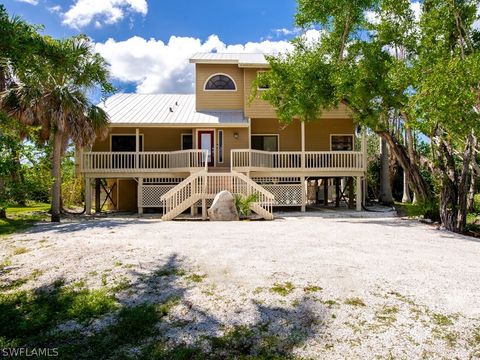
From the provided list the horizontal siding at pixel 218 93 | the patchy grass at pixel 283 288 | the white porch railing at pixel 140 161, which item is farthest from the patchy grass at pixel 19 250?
the horizontal siding at pixel 218 93

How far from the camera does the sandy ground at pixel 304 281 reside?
415 centimetres

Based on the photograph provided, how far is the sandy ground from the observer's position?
13.6ft

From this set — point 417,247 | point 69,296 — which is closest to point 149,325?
point 69,296

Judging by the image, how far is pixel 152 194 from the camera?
1753 centimetres

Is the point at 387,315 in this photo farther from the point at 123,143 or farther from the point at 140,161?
the point at 123,143

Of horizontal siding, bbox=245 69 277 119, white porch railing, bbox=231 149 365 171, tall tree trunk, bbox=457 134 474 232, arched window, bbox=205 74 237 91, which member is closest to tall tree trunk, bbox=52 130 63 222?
white porch railing, bbox=231 149 365 171

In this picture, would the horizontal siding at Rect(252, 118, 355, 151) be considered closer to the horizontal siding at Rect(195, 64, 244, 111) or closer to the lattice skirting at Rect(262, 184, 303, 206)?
the horizontal siding at Rect(195, 64, 244, 111)

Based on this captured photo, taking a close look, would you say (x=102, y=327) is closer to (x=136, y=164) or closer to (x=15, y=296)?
(x=15, y=296)

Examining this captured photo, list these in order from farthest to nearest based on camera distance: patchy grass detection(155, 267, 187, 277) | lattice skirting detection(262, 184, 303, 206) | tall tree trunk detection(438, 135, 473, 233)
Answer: lattice skirting detection(262, 184, 303, 206) → tall tree trunk detection(438, 135, 473, 233) → patchy grass detection(155, 267, 187, 277)

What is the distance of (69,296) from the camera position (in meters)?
5.26

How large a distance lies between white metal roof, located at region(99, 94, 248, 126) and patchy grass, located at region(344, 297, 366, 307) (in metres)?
13.9

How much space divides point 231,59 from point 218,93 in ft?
6.49

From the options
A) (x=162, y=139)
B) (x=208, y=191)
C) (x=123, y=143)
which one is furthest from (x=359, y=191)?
(x=123, y=143)

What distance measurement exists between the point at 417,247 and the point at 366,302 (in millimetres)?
3971
